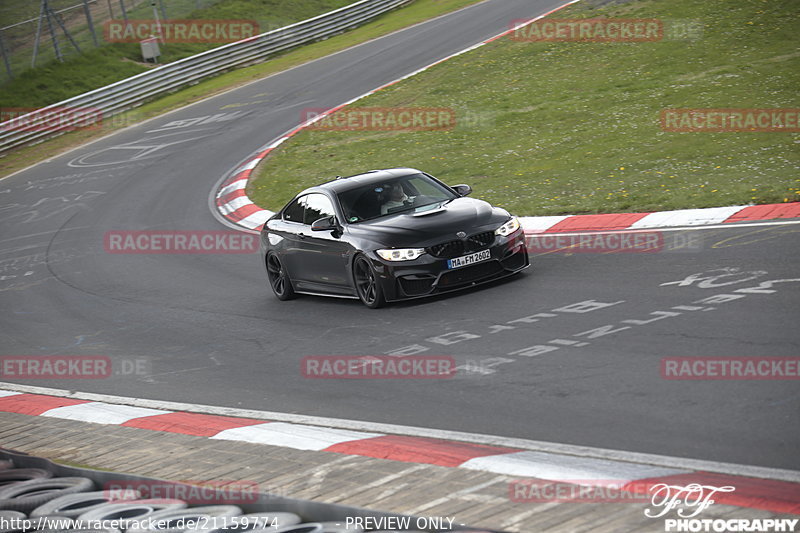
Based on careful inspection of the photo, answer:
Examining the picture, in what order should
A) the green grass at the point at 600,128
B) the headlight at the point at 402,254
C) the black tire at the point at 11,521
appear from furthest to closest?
the green grass at the point at 600,128, the headlight at the point at 402,254, the black tire at the point at 11,521

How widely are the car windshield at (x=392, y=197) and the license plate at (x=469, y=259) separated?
3.72 feet

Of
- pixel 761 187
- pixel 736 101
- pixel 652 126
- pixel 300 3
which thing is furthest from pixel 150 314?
pixel 300 3

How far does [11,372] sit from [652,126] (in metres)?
12.7

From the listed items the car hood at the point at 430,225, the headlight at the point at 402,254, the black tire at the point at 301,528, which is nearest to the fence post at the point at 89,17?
the car hood at the point at 430,225

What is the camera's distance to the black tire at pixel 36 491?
6348mm

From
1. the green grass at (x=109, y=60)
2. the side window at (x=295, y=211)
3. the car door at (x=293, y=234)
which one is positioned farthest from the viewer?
the green grass at (x=109, y=60)

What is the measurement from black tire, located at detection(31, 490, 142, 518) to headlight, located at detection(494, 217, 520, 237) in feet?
20.2

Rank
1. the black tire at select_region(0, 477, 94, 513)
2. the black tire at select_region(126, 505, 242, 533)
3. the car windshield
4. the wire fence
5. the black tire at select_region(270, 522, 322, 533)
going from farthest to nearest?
1. the wire fence
2. the car windshield
3. the black tire at select_region(0, 477, 94, 513)
4. the black tire at select_region(126, 505, 242, 533)
5. the black tire at select_region(270, 522, 322, 533)

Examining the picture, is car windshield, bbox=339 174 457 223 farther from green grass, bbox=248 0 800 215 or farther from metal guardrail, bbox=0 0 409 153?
metal guardrail, bbox=0 0 409 153

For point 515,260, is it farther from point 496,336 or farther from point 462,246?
point 496,336

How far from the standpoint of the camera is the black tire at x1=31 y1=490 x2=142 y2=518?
6115 millimetres

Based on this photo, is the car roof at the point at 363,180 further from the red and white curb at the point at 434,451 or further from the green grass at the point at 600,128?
the red and white curb at the point at 434,451

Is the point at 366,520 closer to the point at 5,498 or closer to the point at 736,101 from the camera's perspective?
the point at 5,498

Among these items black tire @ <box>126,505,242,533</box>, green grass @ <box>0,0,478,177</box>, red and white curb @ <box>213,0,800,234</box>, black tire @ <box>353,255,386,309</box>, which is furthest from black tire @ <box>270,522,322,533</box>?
green grass @ <box>0,0,478,177</box>
